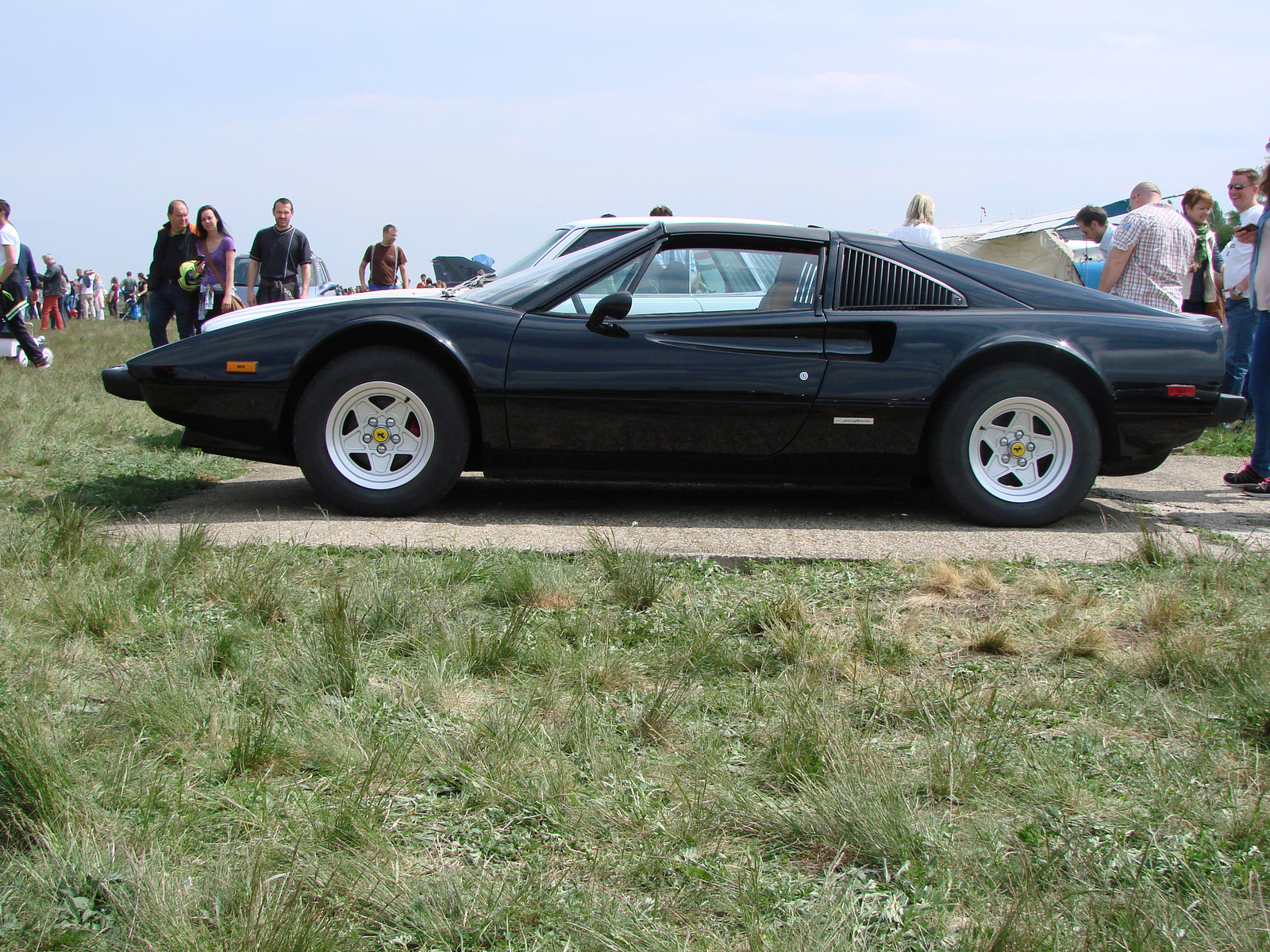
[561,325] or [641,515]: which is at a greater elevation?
[561,325]

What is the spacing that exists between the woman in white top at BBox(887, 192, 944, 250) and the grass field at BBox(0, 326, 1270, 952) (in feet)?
15.4

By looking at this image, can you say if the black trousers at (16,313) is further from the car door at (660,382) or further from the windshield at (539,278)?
the car door at (660,382)

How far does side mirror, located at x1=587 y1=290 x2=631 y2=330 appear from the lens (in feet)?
13.4

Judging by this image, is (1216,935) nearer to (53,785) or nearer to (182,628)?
(53,785)

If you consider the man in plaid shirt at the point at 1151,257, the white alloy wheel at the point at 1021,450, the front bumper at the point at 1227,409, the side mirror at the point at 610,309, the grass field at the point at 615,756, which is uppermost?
the man in plaid shirt at the point at 1151,257

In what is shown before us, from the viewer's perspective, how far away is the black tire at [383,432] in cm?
412

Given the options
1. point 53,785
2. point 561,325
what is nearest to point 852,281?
point 561,325

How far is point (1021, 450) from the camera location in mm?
4328

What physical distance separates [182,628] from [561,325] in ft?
6.58

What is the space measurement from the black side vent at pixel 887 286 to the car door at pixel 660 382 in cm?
20

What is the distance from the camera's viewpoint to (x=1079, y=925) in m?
1.52

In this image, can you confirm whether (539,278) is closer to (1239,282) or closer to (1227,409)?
(1227,409)

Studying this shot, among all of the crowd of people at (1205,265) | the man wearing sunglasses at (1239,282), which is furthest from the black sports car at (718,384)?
the man wearing sunglasses at (1239,282)

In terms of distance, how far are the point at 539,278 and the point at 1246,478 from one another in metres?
3.70
